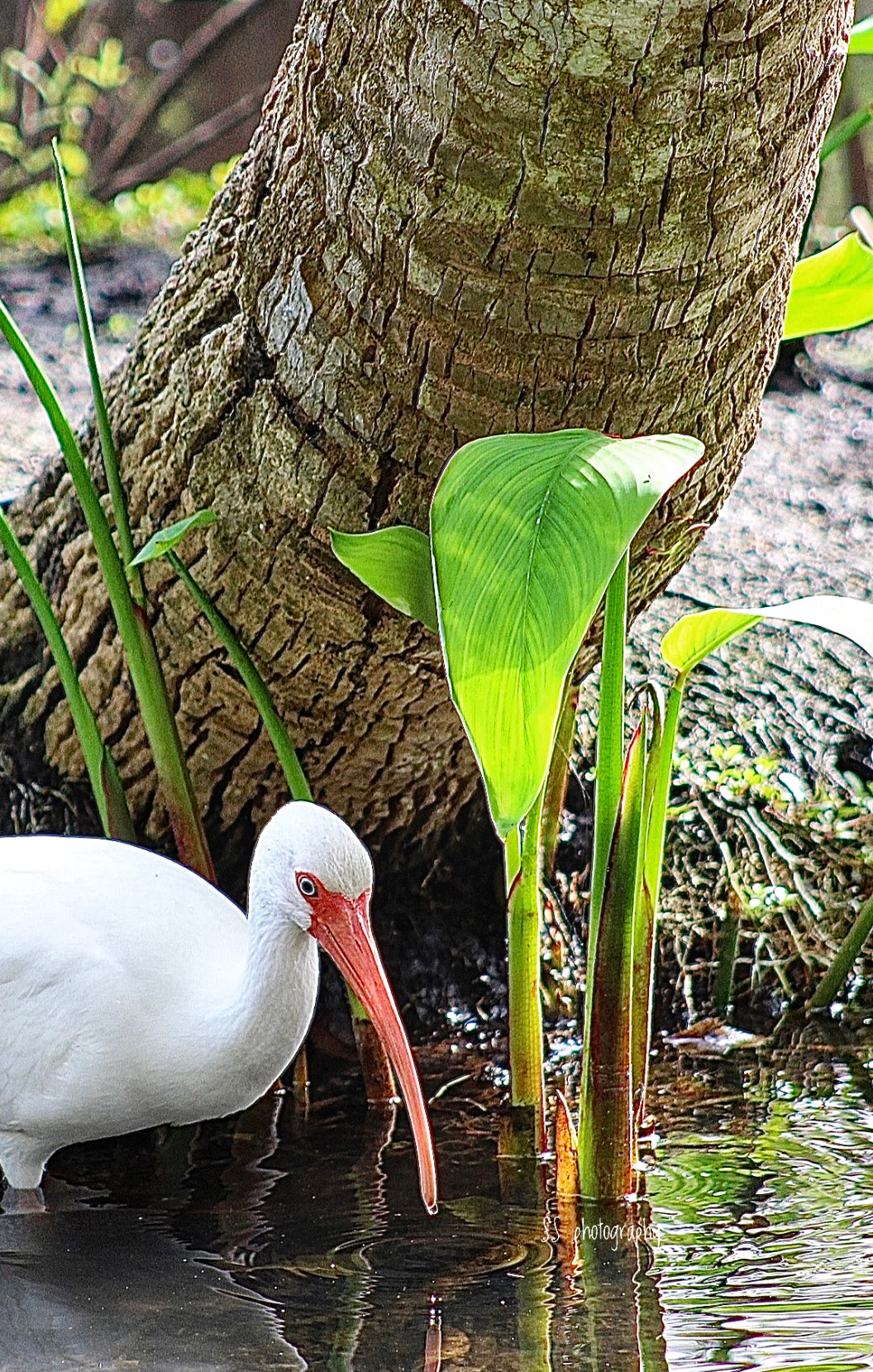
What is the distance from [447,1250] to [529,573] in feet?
3.63

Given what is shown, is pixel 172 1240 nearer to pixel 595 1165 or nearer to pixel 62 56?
pixel 595 1165

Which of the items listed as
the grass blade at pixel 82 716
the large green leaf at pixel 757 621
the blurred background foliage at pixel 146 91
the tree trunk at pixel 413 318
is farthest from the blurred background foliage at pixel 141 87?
the large green leaf at pixel 757 621

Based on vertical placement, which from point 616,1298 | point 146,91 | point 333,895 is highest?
point 146,91

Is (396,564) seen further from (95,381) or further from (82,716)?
(82,716)

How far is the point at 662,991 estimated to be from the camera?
329cm

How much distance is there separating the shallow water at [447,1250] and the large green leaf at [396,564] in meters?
0.96

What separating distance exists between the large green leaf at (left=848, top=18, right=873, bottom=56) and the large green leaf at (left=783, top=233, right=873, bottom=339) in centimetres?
33

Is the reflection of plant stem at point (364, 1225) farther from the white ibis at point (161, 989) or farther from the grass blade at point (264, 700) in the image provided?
the grass blade at point (264, 700)

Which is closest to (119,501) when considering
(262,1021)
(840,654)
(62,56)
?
(262,1021)

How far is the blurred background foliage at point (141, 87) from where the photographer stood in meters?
8.12

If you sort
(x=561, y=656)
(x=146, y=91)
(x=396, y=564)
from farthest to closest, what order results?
(x=146, y=91) < (x=396, y=564) < (x=561, y=656)

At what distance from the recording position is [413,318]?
234cm

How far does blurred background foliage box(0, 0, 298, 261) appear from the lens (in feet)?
26.7

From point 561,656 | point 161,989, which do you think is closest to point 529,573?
point 561,656
